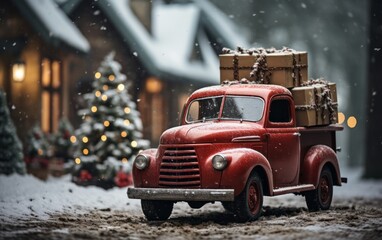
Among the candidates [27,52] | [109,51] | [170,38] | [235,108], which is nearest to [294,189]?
[235,108]

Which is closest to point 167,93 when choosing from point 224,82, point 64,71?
point 64,71

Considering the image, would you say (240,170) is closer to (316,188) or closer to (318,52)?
(316,188)

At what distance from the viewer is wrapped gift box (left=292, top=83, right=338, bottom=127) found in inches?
655

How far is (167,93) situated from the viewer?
3856 cm

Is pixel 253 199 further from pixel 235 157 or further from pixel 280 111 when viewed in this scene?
pixel 280 111

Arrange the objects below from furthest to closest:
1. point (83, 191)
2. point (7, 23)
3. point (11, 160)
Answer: point (7, 23) → point (11, 160) → point (83, 191)

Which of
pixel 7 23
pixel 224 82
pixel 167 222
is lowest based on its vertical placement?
pixel 167 222

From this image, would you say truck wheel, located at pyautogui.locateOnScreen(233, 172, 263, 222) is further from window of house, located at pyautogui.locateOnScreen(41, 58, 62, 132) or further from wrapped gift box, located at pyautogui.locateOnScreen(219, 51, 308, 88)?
window of house, located at pyautogui.locateOnScreen(41, 58, 62, 132)

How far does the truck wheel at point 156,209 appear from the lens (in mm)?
15430

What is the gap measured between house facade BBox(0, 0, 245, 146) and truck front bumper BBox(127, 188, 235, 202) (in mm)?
12148

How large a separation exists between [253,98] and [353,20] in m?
37.1

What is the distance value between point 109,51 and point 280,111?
67.0ft

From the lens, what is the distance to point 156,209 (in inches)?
611

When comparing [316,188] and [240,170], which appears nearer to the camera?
[240,170]
